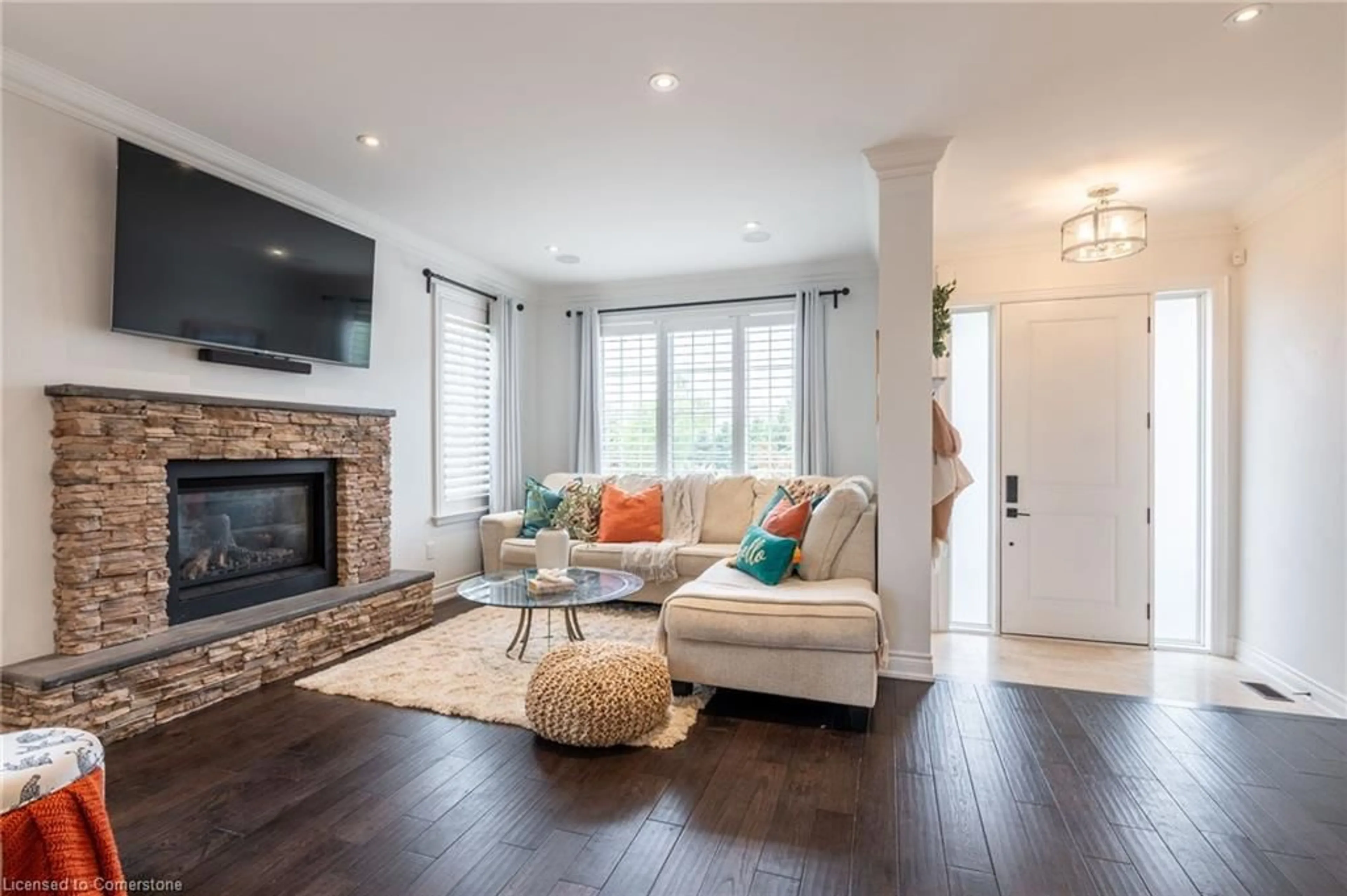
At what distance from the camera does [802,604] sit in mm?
2809

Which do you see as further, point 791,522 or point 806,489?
point 806,489

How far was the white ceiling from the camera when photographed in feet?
7.20

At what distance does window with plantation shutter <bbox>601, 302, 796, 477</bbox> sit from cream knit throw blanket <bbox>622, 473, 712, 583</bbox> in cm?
43

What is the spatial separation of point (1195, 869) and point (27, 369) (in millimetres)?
4464

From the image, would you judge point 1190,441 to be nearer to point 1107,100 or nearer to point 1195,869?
point 1107,100

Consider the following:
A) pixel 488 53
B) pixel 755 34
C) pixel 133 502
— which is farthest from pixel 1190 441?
pixel 133 502

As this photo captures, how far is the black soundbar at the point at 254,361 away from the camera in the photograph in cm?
320

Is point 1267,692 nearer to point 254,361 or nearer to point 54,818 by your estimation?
point 54,818

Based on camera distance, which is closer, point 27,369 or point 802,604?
point 27,369

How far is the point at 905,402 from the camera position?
3.21 metres

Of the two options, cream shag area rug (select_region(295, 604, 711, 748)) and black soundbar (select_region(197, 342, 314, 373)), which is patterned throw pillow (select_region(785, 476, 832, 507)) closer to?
cream shag area rug (select_region(295, 604, 711, 748))

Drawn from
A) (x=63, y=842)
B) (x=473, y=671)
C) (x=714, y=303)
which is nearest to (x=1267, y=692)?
(x=473, y=671)

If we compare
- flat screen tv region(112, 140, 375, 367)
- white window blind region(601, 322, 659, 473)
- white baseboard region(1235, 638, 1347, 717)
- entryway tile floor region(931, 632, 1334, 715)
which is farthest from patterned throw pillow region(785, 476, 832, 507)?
flat screen tv region(112, 140, 375, 367)

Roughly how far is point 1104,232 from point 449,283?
4.37 m
